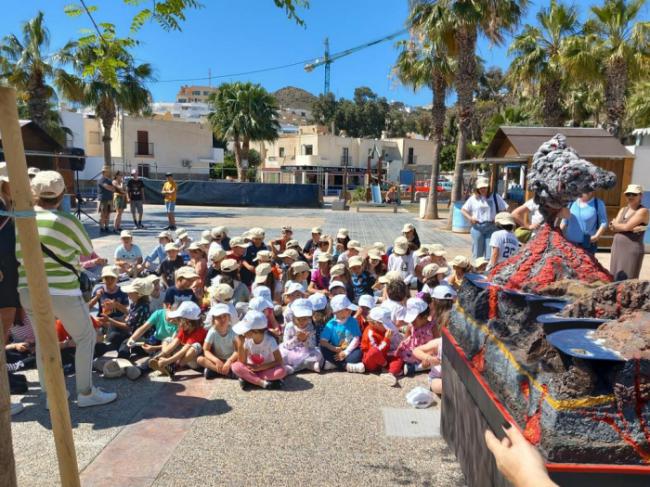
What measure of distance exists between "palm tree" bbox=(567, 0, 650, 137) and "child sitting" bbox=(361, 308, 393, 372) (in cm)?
1475

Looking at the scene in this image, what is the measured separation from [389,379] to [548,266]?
7.44ft

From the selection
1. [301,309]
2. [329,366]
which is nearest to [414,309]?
[329,366]

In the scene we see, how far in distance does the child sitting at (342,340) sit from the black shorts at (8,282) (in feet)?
9.19

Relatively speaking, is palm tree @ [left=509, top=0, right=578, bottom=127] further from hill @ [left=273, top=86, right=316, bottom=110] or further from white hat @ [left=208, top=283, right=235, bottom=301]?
hill @ [left=273, top=86, right=316, bottom=110]

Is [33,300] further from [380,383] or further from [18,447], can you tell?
[380,383]

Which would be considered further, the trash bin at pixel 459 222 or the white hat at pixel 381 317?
the trash bin at pixel 459 222

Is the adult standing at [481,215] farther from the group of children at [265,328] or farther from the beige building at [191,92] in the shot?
the beige building at [191,92]

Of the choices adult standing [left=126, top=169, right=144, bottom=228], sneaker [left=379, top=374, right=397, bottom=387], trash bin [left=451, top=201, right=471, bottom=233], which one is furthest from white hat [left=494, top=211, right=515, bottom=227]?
adult standing [left=126, top=169, right=144, bottom=228]

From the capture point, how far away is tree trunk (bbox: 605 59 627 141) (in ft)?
52.2

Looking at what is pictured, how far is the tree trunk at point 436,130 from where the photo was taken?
19844 mm

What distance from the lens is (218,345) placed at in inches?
196

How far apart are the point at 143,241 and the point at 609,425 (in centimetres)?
1199

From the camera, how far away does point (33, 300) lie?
2.15 m

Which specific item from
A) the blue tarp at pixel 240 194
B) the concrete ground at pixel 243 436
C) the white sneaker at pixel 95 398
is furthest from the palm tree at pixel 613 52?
the white sneaker at pixel 95 398
